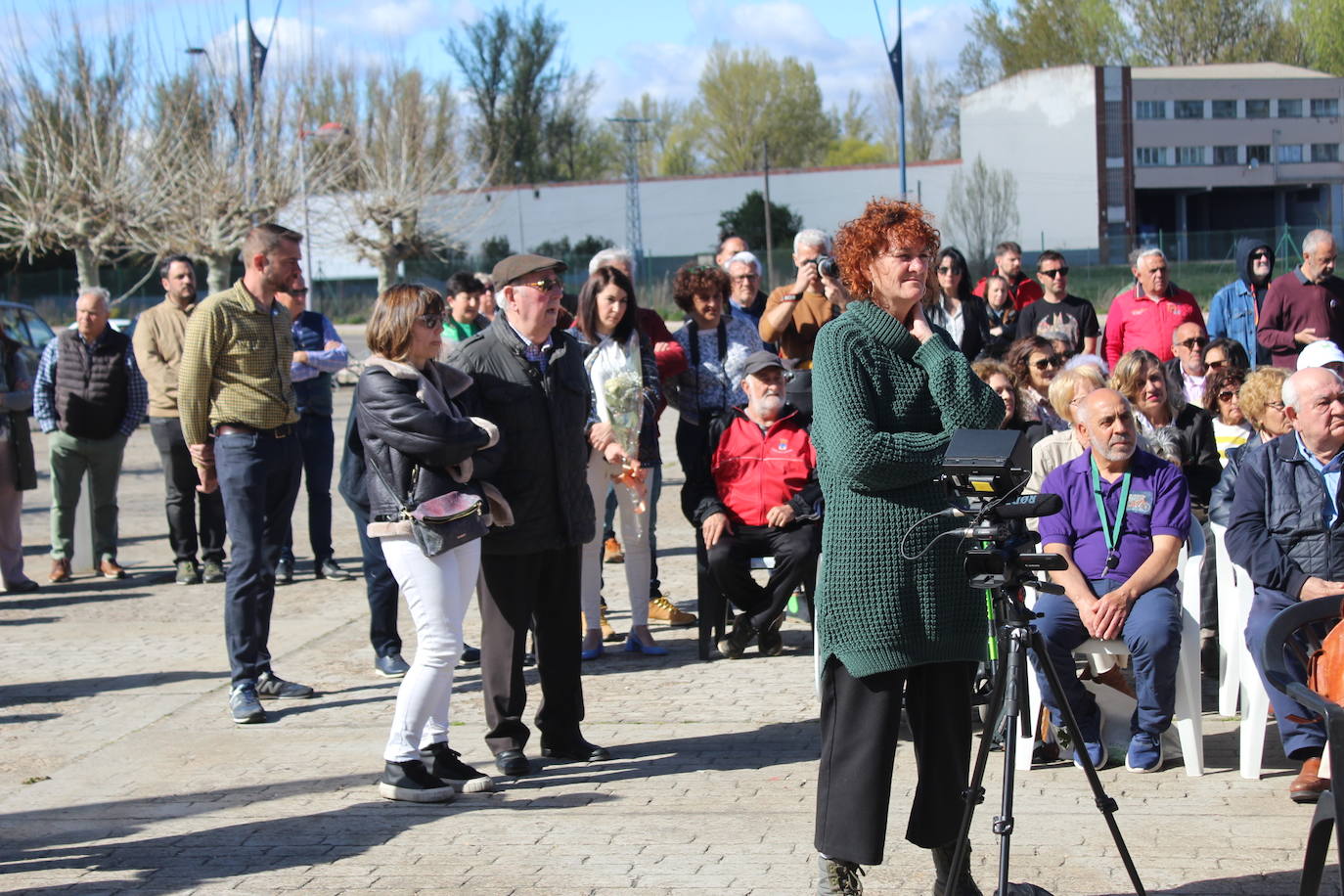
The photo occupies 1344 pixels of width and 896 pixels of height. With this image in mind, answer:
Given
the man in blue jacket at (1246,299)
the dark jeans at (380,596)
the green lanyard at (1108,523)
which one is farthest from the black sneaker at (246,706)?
the man in blue jacket at (1246,299)

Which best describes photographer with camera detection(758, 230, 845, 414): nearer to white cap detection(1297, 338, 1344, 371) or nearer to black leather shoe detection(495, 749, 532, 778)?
white cap detection(1297, 338, 1344, 371)

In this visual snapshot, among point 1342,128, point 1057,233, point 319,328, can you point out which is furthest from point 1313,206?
point 319,328

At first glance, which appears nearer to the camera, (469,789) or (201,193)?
(469,789)

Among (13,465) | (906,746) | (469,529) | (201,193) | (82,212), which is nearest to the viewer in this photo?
(469,529)

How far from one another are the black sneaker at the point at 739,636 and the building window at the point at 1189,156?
225ft

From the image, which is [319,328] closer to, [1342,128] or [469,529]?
[469,529]

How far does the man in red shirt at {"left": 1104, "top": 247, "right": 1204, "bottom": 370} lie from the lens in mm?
9805

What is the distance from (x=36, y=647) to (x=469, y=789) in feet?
13.2

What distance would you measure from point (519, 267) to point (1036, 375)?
334 centimetres

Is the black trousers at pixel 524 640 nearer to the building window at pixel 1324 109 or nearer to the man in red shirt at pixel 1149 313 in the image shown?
the man in red shirt at pixel 1149 313

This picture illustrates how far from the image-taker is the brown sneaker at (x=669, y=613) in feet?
27.8

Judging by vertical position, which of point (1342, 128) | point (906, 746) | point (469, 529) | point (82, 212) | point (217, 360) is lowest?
point (906, 746)

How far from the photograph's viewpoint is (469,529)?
5.38 metres

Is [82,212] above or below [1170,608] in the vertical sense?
above
